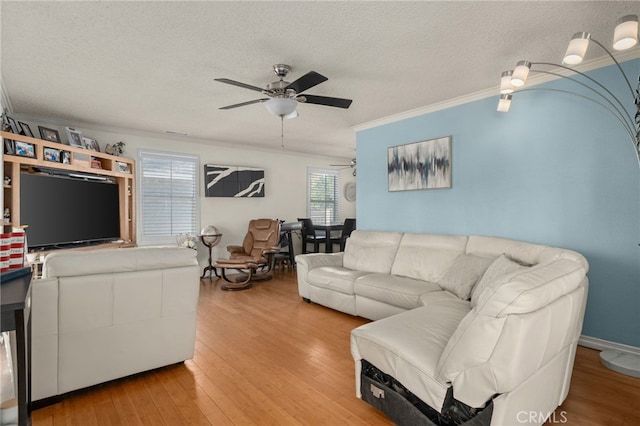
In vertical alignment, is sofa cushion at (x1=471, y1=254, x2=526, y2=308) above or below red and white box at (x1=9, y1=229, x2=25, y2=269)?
below

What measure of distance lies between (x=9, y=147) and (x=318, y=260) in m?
3.72

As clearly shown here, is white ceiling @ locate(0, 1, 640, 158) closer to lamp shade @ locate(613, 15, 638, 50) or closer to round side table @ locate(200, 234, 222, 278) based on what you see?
lamp shade @ locate(613, 15, 638, 50)

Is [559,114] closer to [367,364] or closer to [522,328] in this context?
[522,328]

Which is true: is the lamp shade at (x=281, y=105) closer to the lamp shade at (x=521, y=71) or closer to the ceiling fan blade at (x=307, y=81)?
the ceiling fan blade at (x=307, y=81)

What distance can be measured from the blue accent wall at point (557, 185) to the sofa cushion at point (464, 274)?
0.69 m

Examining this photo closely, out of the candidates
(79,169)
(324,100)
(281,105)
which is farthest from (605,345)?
(79,169)

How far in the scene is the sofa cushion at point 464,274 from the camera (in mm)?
2791

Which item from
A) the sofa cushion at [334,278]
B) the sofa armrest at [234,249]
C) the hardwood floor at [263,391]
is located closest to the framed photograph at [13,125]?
the sofa armrest at [234,249]

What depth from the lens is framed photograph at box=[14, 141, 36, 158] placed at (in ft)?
11.8

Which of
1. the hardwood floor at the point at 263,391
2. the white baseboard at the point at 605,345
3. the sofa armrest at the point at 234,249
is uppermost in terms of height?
the sofa armrest at the point at 234,249

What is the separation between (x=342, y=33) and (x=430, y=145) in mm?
2153

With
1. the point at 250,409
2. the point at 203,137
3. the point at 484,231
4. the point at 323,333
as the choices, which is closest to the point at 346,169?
the point at 203,137

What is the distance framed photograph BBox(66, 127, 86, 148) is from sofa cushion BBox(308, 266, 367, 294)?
3.61 m

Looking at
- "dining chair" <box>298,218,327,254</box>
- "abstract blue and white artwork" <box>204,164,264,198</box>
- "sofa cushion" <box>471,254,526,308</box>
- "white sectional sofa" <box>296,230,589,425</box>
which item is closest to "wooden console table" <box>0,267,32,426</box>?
"white sectional sofa" <box>296,230,589,425</box>
